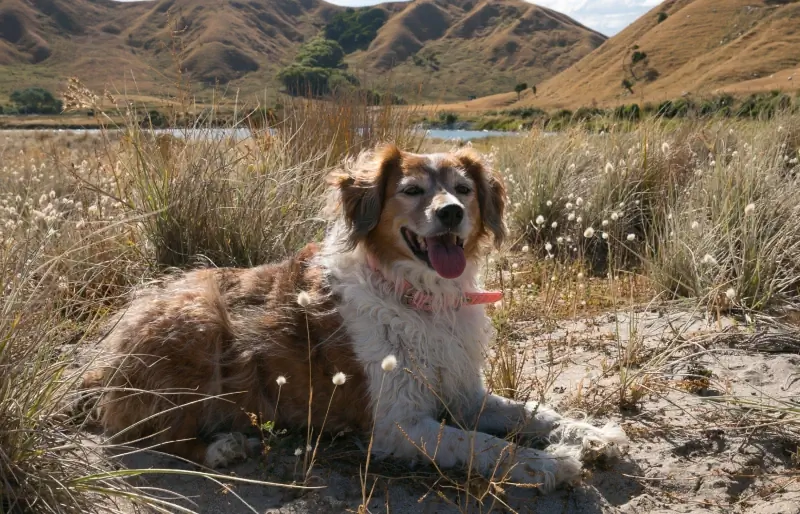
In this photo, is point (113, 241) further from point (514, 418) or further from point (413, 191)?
point (514, 418)

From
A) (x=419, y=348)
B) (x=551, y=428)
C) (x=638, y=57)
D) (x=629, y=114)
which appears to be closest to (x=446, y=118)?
(x=629, y=114)

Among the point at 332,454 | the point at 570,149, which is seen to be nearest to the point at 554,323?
the point at 332,454

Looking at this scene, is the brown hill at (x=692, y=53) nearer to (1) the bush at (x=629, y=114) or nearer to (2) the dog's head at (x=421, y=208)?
(1) the bush at (x=629, y=114)

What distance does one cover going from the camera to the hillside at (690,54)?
80.4m

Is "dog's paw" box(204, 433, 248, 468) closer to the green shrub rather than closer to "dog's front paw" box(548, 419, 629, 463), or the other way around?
"dog's front paw" box(548, 419, 629, 463)

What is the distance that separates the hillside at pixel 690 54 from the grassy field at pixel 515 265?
72458mm

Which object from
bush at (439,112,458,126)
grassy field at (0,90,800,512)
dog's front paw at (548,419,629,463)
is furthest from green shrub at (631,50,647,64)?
dog's front paw at (548,419,629,463)

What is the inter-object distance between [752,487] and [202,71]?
13109 centimetres

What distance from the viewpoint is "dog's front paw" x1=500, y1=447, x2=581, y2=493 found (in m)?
3.23

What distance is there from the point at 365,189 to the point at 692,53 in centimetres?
11249

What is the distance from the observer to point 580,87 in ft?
349

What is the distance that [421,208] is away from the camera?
12.6 ft

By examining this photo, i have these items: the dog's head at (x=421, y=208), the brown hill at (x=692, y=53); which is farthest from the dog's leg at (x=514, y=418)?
the brown hill at (x=692, y=53)

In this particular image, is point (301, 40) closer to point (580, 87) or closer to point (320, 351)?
point (580, 87)
